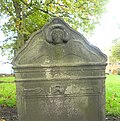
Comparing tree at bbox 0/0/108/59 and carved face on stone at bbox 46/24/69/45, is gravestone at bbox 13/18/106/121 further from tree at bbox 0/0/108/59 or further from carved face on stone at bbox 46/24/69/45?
tree at bbox 0/0/108/59

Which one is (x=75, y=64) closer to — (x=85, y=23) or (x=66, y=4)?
(x=66, y=4)

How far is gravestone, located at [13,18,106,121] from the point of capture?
4.86 metres

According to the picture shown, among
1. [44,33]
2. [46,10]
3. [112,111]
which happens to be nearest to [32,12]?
[46,10]

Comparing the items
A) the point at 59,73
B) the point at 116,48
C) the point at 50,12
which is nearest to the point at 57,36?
the point at 59,73

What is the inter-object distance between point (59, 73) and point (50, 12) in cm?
514

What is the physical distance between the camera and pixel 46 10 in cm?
934

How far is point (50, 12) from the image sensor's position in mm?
9680

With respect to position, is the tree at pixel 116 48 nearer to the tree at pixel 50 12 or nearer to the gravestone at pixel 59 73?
the tree at pixel 50 12

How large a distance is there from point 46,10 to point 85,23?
2.07 m

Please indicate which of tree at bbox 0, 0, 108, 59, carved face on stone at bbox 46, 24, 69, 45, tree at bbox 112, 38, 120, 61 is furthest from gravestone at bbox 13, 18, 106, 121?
tree at bbox 112, 38, 120, 61

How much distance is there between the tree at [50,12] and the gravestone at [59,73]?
420 cm

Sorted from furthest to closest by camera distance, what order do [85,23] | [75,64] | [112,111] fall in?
[85,23]
[112,111]
[75,64]

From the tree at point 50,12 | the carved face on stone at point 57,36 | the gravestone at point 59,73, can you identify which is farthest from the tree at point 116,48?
the carved face on stone at point 57,36

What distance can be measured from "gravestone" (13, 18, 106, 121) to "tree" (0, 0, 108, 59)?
13.8 ft
